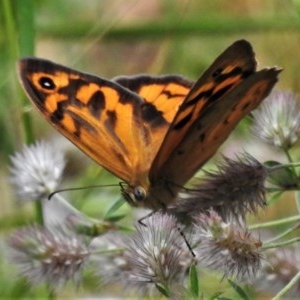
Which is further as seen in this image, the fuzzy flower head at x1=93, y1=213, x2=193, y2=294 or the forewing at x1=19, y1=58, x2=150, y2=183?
the forewing at x1=19, y1=58, x2=150, y2=183

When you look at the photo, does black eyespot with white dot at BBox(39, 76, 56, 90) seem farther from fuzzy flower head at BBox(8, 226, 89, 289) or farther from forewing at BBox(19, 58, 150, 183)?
fuzzy flower head at BBox(8, 226, 89, 289)

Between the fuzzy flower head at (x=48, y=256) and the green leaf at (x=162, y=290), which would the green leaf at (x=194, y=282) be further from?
the fuzzy flower head at (x=48, y=256)

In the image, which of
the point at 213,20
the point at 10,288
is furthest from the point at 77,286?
the point at 213,20

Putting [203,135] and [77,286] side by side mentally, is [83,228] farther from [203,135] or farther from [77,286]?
[203,135]

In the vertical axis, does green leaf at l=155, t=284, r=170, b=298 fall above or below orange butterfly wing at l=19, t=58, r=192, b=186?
below

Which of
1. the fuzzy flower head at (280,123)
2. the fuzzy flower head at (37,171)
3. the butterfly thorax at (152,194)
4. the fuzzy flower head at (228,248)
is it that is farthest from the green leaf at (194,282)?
the fuzzy flower head at (37,171)

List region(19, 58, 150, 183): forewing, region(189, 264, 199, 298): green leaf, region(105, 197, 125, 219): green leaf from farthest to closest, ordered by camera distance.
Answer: region(105, 197, 125, 219): green leaf < region(19, 58, 150, 183): forewing < region(189, 264, 199, 298): green leaf

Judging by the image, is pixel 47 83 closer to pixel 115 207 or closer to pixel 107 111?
pixel 107 111

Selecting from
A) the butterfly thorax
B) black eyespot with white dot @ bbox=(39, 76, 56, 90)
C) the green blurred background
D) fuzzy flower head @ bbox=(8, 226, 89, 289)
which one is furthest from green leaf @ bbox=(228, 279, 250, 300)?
the green blurred background
